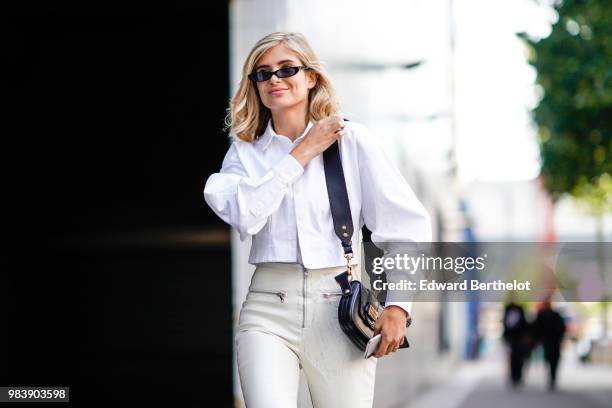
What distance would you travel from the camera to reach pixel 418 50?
10.1 meters

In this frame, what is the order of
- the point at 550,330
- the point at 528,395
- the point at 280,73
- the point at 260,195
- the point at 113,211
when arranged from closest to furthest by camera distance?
the point at 260,195 → the point at 280,73 → the point at 113,211 → the point at 550,330 → the point at 528,395

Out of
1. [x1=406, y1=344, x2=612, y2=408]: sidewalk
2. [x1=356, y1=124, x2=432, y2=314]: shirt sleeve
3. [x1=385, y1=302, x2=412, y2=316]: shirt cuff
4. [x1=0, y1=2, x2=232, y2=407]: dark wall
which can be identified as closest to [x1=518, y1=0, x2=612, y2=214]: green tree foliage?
[x1=406, y1=344, x2=612, y2=408]: sidewalk

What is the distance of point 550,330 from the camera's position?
43.7ft

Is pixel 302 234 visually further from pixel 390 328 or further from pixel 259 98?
pixel 259 98

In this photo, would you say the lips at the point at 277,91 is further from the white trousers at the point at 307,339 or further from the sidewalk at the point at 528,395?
the sidewalk at the point at 528,395

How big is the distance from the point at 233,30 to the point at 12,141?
75.8 inches

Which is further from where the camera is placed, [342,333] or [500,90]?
[500,90]

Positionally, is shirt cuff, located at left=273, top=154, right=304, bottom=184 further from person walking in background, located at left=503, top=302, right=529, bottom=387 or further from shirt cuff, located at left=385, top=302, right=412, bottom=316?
person walking in background, located at left=503, top=302, right=529, bottom=387

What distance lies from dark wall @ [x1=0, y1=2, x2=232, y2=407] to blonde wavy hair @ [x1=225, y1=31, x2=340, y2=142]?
10.9 ft

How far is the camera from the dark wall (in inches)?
236

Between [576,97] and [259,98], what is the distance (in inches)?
270

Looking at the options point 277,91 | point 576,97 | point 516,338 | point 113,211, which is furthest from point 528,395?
point 277,91

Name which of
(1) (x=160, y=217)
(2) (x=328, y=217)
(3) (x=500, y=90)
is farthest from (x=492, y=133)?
(2) (x=328, y=217)

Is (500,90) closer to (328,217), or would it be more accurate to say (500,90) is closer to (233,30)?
(233,30)
